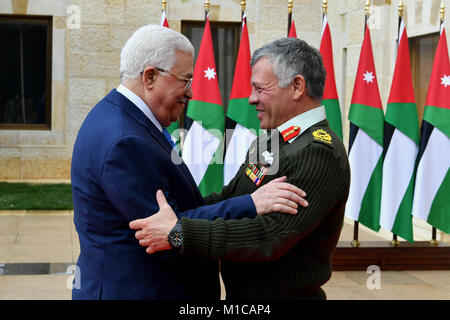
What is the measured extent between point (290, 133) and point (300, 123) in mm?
56

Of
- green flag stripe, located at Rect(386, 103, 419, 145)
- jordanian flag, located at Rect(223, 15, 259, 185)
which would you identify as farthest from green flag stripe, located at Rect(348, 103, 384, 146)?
jordanian flag, located at Rect(223, 15, 259, 185)

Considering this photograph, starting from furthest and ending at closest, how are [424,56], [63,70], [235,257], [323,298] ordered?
[63,70] → [424,56] → [323,298] → [235,257]

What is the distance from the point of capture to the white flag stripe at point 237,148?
21.7ft

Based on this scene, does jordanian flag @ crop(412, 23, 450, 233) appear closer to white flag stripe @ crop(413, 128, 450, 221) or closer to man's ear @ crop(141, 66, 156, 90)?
white flag stripe @ crop(413, 128, 450, 221)

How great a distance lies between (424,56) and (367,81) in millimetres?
2242

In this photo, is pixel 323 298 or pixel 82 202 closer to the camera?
pixel 82 202

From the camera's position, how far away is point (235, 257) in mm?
2316

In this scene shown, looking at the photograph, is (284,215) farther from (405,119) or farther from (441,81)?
(441,81)

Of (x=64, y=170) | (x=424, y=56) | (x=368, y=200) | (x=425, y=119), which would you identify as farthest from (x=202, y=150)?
(x=64, y=170)

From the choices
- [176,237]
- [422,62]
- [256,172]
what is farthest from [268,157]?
[422,62]

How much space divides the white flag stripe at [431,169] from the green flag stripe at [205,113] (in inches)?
79.6

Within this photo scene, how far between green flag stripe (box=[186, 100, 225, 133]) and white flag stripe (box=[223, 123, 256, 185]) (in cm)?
22

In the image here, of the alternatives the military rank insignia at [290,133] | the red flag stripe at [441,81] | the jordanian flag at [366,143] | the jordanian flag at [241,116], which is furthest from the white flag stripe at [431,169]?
the military rank insignia at [290,133]
